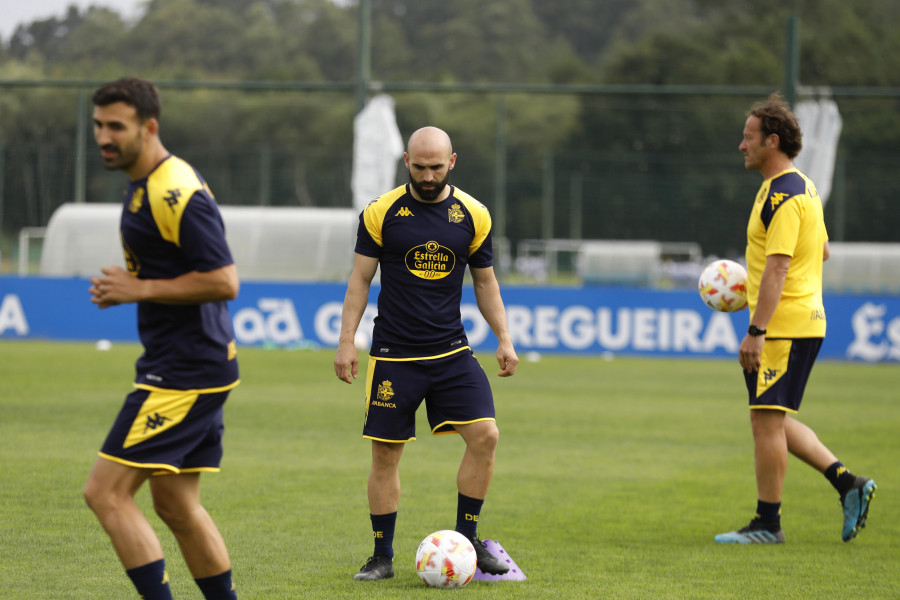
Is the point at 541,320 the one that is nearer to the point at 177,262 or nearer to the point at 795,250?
the point at 795,250

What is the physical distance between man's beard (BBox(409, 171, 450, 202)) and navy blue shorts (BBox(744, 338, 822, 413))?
2099 millimetres

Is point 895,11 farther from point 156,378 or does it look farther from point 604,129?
point 156,378

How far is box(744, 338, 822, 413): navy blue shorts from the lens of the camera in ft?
21.2

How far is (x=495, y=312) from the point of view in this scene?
232 inches

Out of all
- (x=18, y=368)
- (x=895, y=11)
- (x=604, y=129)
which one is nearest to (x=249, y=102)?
(x=604, y=129)

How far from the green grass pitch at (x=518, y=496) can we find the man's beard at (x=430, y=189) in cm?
182

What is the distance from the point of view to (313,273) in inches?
1036

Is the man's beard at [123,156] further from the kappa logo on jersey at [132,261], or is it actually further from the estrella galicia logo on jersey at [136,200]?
the kappa logo on jersey at [132,261]

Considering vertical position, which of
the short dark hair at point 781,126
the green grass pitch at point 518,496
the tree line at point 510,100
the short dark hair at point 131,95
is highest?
the tree line at point 510,100

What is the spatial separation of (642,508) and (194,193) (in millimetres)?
4355

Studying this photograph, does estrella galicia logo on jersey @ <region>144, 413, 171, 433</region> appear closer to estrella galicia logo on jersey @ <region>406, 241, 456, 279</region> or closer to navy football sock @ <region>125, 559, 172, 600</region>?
navy football sock @ <region>125, 559, 172, 600</region>

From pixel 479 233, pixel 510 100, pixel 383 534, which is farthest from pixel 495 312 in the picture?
pixel 510 100

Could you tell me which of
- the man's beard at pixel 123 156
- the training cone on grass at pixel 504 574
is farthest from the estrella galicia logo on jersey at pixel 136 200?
the training cone on grass at pixel 504 574

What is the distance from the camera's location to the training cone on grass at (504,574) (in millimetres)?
5652
